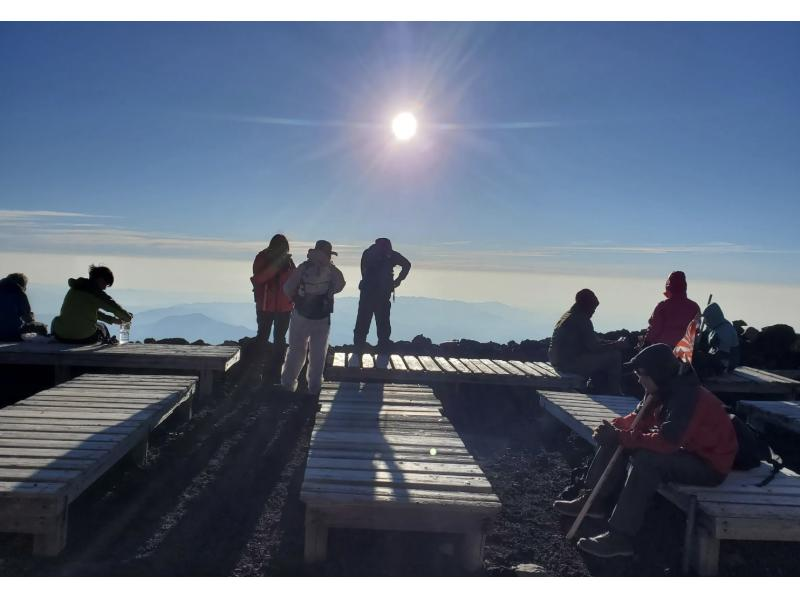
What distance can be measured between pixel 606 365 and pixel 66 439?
751cm

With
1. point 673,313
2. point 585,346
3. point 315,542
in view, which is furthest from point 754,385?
point 315,542

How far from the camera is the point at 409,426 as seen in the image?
6719mm

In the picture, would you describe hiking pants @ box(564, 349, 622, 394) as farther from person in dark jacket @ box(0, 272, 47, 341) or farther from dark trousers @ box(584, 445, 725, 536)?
person in dark jacket @ box(0, 272, 47, 341)

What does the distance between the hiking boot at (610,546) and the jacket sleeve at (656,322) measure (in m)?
5.66

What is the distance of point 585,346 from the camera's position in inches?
403

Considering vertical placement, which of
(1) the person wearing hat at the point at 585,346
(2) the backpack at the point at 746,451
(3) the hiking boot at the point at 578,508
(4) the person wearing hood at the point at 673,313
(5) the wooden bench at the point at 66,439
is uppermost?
(4) the person wearing hood at the point at 673,313

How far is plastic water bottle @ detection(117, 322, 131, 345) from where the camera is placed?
10975mm

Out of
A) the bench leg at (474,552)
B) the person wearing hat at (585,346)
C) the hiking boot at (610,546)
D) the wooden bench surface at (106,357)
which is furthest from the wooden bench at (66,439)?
the person wearing hat at (585,346)

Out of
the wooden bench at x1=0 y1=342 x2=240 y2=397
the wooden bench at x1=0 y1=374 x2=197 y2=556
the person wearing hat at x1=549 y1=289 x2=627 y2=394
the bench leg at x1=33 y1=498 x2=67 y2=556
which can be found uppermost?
the person wearing hat at x1=549 y1=289 x2=627 y2=394

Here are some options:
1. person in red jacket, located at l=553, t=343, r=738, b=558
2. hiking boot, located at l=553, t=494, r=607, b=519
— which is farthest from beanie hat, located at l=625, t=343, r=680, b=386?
hiking boot, located at l=553, t=494, r=607, b=519

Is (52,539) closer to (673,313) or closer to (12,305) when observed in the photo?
(12,305)

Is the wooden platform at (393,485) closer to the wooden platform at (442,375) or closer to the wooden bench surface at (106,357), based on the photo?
the wooden platform at (442,375)

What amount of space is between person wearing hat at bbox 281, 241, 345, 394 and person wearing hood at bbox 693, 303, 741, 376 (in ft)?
18.3

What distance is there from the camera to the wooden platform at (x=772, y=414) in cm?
814
